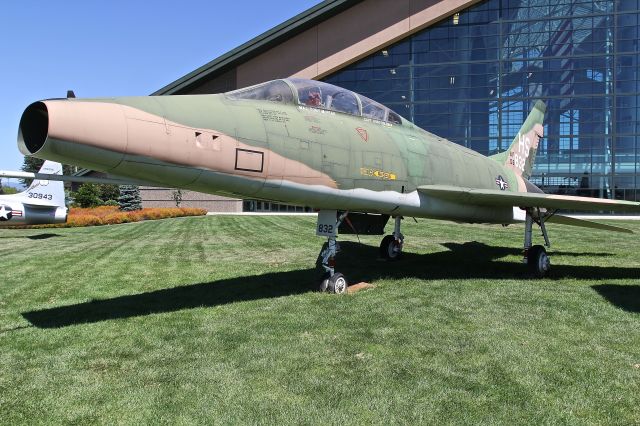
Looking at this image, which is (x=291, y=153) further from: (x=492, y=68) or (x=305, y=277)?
(x=492, y=68)

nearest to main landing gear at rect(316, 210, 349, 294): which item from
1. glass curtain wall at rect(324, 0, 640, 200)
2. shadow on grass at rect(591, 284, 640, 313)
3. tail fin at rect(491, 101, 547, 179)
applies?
shadow on grass at rect(591, 284, 640, 313)

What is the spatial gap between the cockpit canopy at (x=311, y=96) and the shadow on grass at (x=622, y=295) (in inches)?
197

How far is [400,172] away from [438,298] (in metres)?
2.35

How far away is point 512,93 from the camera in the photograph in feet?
130

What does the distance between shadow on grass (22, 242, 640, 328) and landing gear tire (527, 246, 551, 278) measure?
0.79ft

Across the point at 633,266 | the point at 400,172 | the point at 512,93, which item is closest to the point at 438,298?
the point at 400,172

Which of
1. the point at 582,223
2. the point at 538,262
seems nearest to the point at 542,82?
the point at 582,223

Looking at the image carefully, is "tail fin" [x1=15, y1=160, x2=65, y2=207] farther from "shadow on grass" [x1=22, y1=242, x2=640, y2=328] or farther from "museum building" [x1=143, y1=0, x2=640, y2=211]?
"museum building" [x1=143, y1=0, x2=640, y2=211]

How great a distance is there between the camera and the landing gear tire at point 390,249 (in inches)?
498

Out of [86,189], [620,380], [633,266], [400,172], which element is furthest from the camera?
[86,189]

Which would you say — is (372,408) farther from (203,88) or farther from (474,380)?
(203,88)

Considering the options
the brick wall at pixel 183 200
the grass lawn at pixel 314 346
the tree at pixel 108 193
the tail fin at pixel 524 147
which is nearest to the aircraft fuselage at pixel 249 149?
the grass lawn at pixel 314 346

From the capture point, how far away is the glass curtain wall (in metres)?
38.1

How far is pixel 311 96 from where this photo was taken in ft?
24.9
